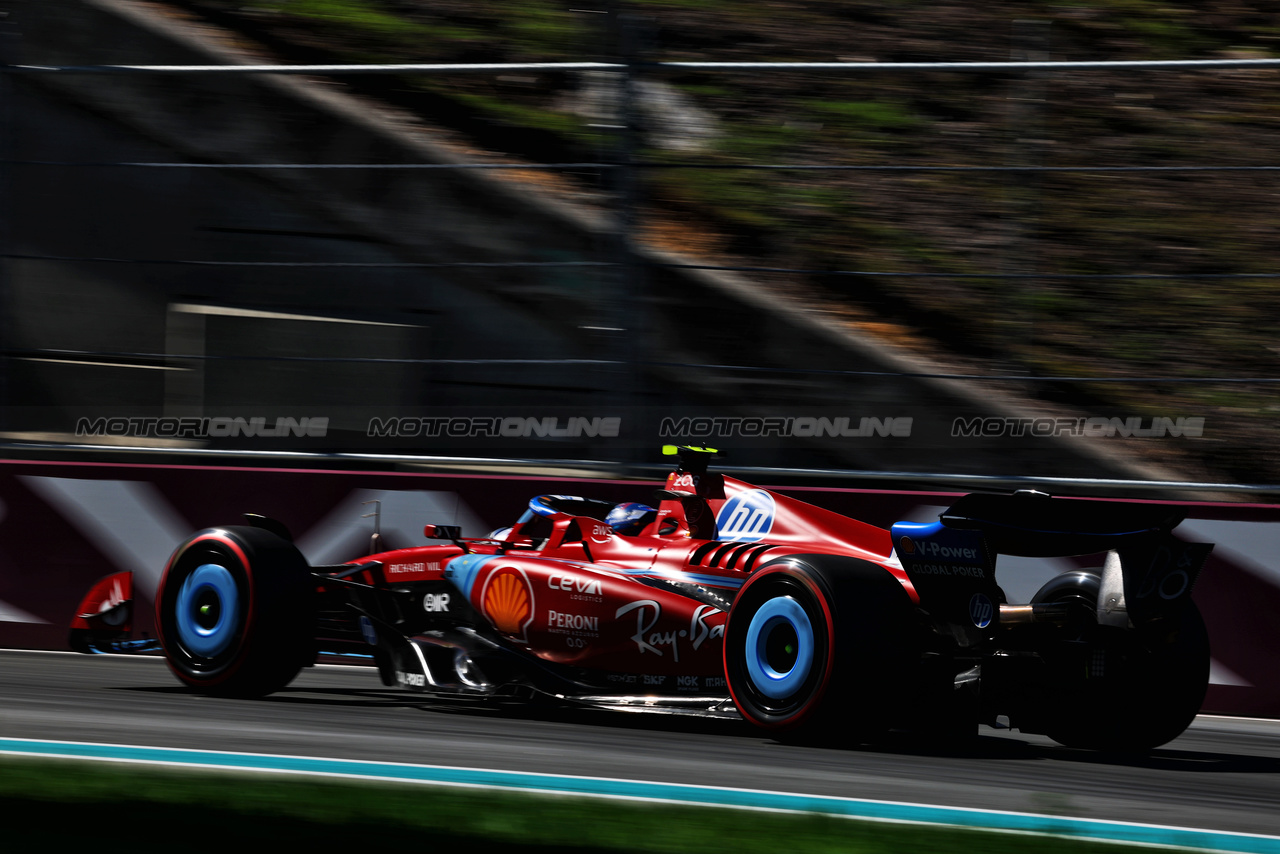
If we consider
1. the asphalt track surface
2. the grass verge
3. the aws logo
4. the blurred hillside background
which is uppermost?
the blurred hillside background

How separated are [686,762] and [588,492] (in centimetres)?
302

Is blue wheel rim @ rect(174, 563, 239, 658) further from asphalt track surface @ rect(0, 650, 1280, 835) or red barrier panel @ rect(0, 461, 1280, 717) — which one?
red barrier panel @ rect(0, 461, 1280, 717)

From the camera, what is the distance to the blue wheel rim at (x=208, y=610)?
22.4 feet

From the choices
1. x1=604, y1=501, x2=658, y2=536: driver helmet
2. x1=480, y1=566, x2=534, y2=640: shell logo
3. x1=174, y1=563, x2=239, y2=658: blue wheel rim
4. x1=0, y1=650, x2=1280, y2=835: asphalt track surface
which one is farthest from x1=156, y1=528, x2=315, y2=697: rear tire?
x1=604, y1=501, x2=658, y2=536: driver helmet

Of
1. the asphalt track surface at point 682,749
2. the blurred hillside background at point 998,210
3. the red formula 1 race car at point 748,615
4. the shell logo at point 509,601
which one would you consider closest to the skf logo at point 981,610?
the red formula 1 race car at point 748,615

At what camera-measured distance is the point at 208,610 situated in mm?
6910

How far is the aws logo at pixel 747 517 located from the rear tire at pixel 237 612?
5.76ft

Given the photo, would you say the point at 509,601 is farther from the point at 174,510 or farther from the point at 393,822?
the point at 174,510

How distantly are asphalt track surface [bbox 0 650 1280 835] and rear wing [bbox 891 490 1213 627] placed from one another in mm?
577

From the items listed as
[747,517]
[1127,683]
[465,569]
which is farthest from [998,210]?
[465,569]

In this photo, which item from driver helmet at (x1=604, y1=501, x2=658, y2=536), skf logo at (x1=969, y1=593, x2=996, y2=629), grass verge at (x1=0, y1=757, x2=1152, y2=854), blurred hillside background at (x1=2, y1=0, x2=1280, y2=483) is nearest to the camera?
grass verge at (x1=0, y1=757, x2=1152, y2=854)

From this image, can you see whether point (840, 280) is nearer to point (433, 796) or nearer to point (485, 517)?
point (485, 517)

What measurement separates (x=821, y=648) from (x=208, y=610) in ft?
9.09

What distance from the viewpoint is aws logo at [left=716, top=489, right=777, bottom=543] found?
20.9 ft
